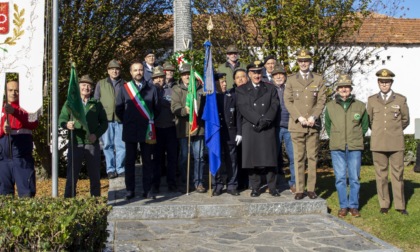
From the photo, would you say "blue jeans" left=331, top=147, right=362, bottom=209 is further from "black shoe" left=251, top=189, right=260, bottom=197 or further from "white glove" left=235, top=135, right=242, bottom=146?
"white glove" left=235, top=135, right=242, bottom=146

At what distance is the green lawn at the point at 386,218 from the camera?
7426mm

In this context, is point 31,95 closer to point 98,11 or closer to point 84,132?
point 84,132

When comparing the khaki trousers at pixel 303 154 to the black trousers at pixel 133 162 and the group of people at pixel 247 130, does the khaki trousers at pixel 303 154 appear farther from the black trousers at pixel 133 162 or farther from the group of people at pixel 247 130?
the black trousers at pixel 133 162

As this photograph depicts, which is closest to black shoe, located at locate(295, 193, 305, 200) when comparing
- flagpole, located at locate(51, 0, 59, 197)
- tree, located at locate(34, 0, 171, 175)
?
flagpole, located at locate(51, 0, 59, 197)

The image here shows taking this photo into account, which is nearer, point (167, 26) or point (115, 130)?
point (115, 130)

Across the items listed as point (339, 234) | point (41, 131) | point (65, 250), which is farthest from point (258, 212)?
point (41, 131)

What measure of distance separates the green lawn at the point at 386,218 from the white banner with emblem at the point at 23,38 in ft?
16.0

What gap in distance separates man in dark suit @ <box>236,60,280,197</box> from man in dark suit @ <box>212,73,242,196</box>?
0.15 meters

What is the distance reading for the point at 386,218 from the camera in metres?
8.21

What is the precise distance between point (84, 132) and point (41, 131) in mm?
5252

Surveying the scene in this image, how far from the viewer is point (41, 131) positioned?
42.2ft

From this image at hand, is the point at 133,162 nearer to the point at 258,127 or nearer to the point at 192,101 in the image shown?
the point at 192,101

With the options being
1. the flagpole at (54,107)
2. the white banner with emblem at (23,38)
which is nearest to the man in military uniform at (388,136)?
the flagpole at (54,107)

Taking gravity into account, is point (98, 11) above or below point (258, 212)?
above
